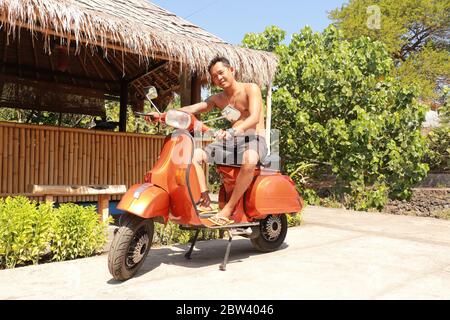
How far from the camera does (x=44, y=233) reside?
3.93 meters

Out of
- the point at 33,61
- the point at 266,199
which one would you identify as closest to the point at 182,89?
the point at 266,199

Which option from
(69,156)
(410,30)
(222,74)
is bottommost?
(69,156)

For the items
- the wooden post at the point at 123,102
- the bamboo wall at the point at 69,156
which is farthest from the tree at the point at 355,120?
the bamboo wall at the point at 69,156

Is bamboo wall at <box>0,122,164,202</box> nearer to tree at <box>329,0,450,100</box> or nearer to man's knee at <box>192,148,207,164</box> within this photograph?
man's knee at <box>192,148,207,164</box>

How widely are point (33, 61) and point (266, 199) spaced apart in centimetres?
809

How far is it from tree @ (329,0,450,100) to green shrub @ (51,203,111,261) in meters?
19.7

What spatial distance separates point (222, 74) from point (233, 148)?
68cm

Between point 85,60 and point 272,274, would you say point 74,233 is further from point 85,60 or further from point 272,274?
point 85,60

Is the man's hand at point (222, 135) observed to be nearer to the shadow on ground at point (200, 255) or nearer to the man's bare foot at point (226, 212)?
the man's bare foot at point (226, 212)

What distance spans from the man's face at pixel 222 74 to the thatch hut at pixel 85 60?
826mm

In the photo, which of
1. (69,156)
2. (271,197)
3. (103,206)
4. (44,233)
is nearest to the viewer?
(44,233)

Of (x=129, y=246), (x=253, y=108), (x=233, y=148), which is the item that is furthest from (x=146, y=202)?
(x=253, y=108)

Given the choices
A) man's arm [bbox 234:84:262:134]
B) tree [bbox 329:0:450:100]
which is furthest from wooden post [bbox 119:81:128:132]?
tree [bbox 329:0:450:100]
